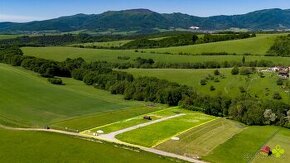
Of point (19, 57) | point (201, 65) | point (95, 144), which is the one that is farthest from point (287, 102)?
point (19, 57)

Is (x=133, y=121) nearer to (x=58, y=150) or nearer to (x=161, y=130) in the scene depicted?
(x=161, y=130)

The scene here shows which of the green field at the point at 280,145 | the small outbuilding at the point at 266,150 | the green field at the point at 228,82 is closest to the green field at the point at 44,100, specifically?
the green field at the point at 228,82

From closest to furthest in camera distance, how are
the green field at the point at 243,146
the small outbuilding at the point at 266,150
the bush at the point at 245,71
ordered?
the green field at the point at 243,146
the small outbuilding at the point at 266,150
the bush at the point at 245,71

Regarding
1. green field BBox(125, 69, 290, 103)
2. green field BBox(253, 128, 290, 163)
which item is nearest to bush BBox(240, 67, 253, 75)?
green field BBox(125, 69, 290, 103)

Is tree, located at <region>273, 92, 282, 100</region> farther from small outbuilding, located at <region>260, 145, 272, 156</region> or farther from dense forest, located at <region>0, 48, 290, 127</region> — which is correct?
small outbuilding, located at <region>260, 145, 272, 156</region>

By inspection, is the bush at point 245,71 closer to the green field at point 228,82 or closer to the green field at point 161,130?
the green field at point 228,82

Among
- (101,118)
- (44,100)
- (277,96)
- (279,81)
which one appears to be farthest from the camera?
(279,81)

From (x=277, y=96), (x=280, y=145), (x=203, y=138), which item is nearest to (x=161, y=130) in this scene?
(x=203, y=138)
